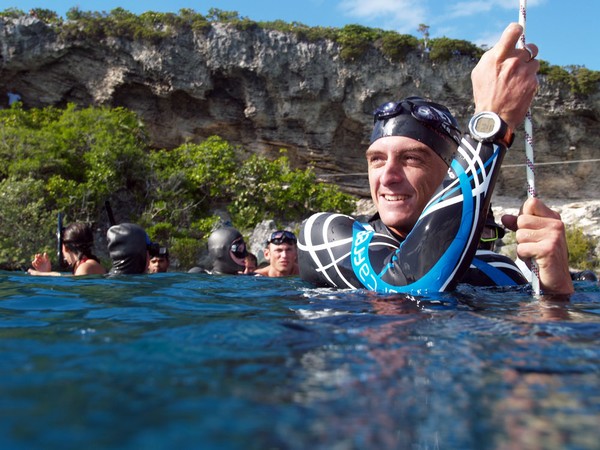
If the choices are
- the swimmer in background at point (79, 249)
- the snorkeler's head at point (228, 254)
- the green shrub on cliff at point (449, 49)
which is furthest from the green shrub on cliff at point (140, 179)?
the swimmer in background at point (79, 249)

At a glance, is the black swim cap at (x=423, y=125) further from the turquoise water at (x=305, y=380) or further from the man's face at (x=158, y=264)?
the man's face at (x=158, y=264)

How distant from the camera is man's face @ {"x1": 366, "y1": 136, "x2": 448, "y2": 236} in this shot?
107 inches

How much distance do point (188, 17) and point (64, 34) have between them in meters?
5.52

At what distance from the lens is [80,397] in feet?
3.26

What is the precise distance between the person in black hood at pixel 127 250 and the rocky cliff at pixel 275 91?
17.4 metres

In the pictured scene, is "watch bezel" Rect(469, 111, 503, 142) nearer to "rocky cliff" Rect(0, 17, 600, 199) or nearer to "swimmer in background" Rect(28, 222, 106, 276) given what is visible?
"swimmer in background" Rect(28, 222, 106, 276)

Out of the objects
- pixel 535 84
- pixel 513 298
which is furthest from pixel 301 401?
pixel 513 298

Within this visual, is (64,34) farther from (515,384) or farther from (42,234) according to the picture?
Result: (515,384)

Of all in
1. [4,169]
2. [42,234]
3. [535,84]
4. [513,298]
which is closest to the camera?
[535,84]

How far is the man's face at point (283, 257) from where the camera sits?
7125mm

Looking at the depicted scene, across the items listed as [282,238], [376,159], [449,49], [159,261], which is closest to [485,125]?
[376,159]

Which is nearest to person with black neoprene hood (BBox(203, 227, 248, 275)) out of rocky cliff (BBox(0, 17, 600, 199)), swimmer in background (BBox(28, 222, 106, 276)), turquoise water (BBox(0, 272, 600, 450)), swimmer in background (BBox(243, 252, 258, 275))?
swimmer in background (BBox(243, 252, 258, 275))

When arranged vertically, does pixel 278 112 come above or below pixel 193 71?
below

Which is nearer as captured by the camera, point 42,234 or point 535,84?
point 535,84
